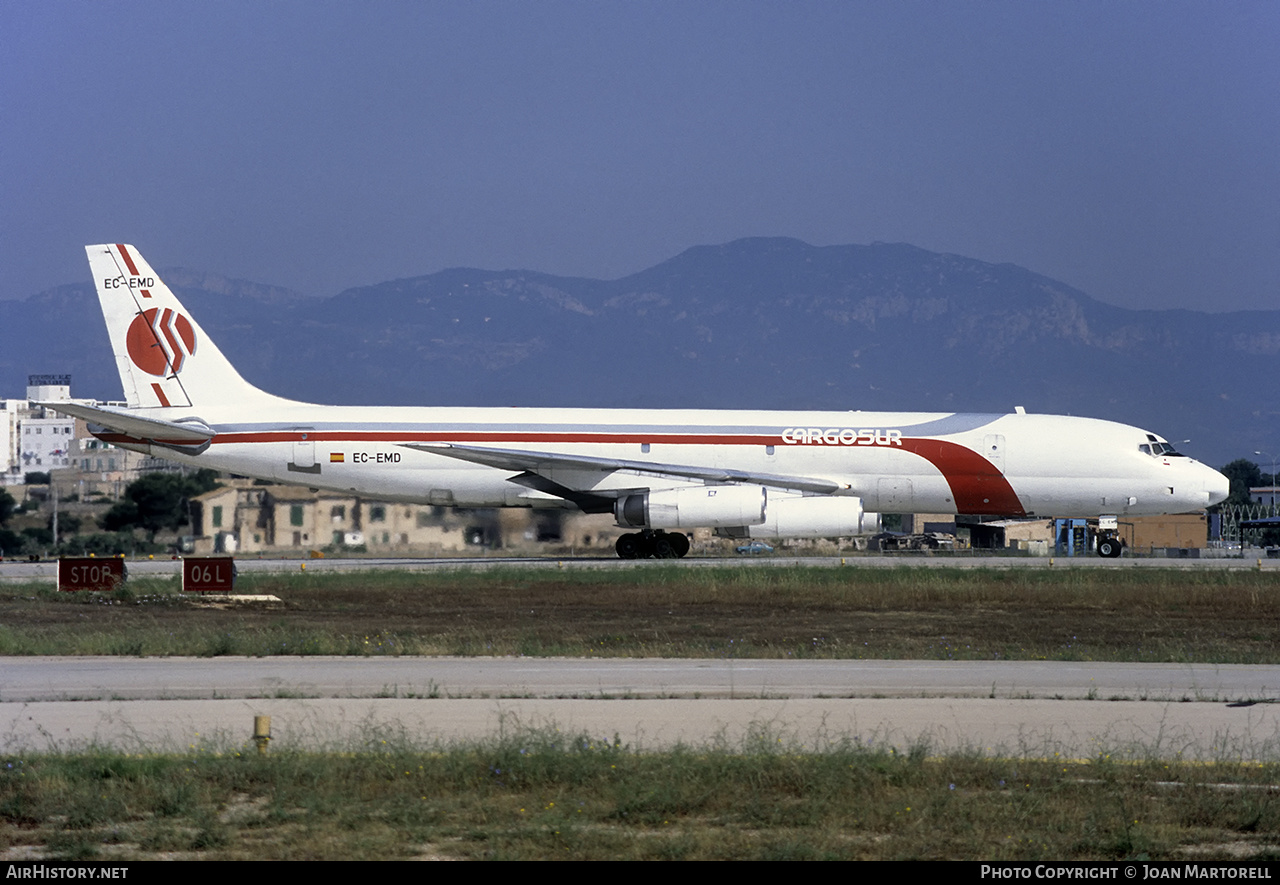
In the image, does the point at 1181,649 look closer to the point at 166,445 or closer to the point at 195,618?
the point at 195,618

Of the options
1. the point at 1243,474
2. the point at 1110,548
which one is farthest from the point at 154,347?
the point at 1243,474

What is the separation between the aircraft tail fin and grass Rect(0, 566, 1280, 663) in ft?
25.5

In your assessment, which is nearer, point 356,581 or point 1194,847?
point 1194,847

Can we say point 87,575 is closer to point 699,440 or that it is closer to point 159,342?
point 159,342

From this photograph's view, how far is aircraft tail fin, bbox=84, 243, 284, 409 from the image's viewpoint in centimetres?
3559

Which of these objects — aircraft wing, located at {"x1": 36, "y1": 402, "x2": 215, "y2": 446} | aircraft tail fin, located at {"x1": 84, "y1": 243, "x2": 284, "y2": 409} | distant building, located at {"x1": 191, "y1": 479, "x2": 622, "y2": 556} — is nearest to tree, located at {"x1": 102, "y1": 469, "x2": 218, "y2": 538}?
distant building, located at {"x1": 191, "y1": 479, "x2": 622, "y2": 556}

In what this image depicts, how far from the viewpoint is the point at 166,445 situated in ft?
115

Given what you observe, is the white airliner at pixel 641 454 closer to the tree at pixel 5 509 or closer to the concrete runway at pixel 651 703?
the tree at pixel 5 509

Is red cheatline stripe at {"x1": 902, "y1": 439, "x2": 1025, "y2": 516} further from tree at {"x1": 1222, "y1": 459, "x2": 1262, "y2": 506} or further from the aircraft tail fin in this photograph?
tree at {"x1": 1222, "y1": 459, "x2": 1262, "y2": 506}

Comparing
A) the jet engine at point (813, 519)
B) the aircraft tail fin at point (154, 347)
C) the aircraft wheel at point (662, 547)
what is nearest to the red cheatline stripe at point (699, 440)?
the aircraft tail fin at point (154, 347)

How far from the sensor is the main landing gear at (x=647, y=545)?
3562cm

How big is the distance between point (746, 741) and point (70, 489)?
63.7 metres

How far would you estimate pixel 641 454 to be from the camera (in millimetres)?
34844
